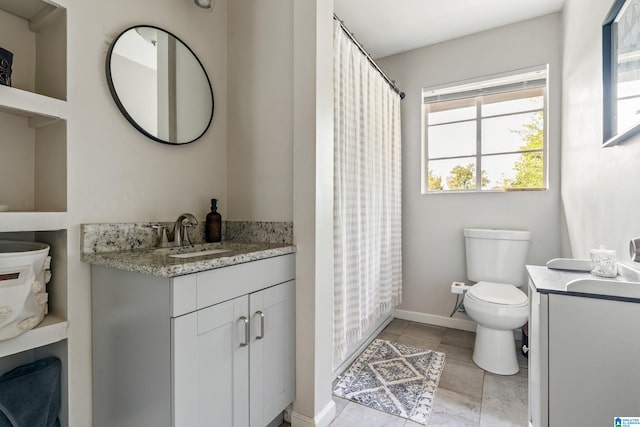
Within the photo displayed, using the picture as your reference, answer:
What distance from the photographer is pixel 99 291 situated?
1.17m

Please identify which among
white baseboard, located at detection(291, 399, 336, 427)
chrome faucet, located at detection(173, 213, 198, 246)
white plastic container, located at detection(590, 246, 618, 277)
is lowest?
white baseboard, located at detection(291, 399, 336, 427)

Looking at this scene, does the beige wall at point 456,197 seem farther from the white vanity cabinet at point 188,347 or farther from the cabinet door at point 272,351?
the white vanity cabinet at point 188,347

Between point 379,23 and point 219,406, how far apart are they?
105 inches

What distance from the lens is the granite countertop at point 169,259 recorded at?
0.95m

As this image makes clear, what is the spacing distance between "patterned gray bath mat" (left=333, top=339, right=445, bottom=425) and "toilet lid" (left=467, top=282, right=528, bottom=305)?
1.75 ft

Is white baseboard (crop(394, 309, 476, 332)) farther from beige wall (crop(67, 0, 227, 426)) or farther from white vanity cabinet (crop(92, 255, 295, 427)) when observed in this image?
beige wall (crop(67, 0, 227, 426))

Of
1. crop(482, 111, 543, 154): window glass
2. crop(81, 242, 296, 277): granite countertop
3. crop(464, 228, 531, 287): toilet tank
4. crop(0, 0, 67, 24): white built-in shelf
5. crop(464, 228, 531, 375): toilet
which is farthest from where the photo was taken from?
crop(482, 111, 543, 154): window glass

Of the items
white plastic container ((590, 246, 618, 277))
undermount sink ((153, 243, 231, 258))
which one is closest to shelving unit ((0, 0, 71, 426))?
undermount sink ((153, 243, 231, 258))

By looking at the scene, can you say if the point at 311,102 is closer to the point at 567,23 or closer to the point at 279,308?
the point at 279,308

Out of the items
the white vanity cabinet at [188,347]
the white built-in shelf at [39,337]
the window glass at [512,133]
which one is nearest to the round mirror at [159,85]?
the white vanity cabinet at [188,347]

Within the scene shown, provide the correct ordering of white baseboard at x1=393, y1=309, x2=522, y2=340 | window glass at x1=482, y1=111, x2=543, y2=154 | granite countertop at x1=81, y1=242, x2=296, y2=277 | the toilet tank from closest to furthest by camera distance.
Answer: granite countertop at x1=81, y1=242, x2=296, y2=277
the toilet tank
window glass at x1=482, y1=111, x2=543, y2=154
white baseboard at x1=393, y1=309, x2=522, y2=340

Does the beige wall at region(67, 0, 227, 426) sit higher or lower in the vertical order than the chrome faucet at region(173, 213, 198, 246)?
higher

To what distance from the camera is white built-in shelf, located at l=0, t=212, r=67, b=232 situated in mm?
984

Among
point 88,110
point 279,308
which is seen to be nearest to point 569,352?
point 279,308
